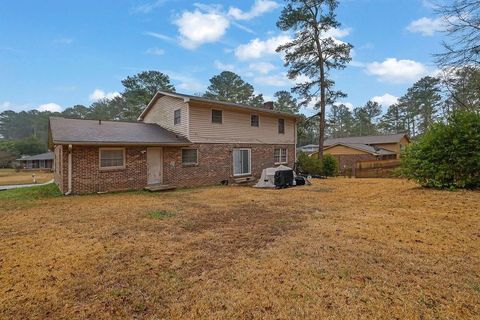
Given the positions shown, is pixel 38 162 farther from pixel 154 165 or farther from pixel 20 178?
pixel 154 165

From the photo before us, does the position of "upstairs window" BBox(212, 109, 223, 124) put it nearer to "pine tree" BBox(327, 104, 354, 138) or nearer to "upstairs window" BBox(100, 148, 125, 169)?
"upstairs window" BBox(100, 148, 125, 169)

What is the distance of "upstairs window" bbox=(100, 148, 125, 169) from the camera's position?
1105 centimetres

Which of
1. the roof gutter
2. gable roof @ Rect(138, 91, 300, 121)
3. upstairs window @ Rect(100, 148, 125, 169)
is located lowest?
upstairs window @ Rect(100, 148, 125, 169)

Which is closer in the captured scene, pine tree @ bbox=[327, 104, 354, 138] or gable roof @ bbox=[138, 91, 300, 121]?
gable roof @ bbox=[138, 91, 300, 121]

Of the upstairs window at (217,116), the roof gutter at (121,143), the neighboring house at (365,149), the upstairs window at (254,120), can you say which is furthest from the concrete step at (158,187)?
the neighboring house at (365,149)

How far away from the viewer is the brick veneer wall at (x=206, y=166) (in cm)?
1289

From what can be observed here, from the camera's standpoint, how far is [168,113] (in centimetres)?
1504

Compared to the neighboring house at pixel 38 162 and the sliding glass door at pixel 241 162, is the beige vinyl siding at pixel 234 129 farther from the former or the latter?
the neighboring house at pixel 38 162

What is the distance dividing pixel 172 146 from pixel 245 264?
32.7ft

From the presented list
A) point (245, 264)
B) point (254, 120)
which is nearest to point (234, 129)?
point (254, 120)

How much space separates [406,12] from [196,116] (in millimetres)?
10617

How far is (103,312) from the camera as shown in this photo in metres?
2.60

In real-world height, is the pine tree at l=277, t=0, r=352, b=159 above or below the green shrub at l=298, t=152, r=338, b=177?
above

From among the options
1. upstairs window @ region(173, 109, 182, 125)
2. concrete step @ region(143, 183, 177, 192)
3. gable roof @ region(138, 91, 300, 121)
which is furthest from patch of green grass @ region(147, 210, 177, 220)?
upstairs window @ region(173, 109, 182, 125)
